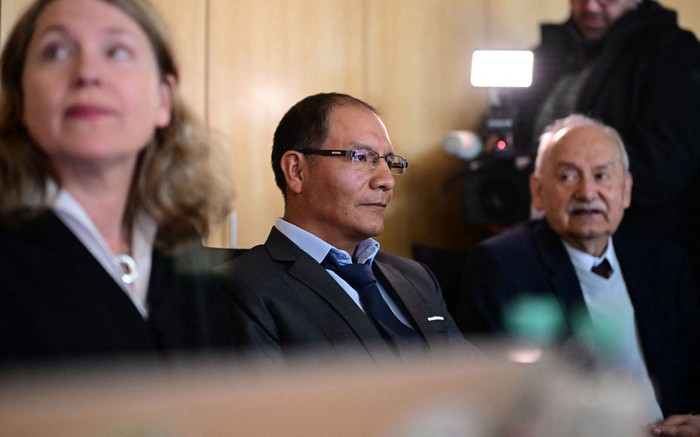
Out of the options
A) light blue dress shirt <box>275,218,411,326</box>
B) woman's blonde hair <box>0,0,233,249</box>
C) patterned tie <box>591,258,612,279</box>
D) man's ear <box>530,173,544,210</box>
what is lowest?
patterned tie <box>591,258,612,279</box>

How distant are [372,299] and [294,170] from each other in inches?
13.9

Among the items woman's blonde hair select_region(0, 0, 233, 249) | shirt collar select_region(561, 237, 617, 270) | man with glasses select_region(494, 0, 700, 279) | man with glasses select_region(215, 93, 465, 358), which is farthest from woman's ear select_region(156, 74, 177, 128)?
man with glasses select_region(494, 0, 700, 279)

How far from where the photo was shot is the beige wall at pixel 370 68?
11.0 ft

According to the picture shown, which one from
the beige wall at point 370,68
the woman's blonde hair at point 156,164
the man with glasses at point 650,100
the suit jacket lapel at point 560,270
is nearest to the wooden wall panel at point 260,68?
the beige wall at point 370,68

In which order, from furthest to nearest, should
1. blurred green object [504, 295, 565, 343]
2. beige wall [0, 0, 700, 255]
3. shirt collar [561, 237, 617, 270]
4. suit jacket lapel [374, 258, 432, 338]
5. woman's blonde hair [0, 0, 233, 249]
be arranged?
beige wall [0, 0, 700, 255], shirt collar [561, 237, 617, 270], blurred green object [504, 295, 565, 343], suit jacket lapel [374, 258, 432, 338], woman's blonde hair [0, 0, 233, 249]

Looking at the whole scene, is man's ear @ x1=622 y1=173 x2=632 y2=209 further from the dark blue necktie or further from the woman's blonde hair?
the woman's blonde hair

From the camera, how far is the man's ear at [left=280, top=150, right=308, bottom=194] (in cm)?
174

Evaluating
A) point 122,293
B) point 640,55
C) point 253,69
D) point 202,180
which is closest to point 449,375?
point 122,293

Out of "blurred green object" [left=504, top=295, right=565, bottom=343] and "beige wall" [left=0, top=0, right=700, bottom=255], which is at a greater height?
"beige wall" [left=0, top=0, right=700, bottom=255]

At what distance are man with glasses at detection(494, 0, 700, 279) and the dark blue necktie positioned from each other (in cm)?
108

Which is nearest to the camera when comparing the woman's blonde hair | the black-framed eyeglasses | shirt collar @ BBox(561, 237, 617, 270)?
the woman's blonde hair

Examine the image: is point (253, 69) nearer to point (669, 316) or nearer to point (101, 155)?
point (669, 316)

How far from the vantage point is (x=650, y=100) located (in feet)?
8.16

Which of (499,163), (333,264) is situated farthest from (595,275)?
(499,163)
